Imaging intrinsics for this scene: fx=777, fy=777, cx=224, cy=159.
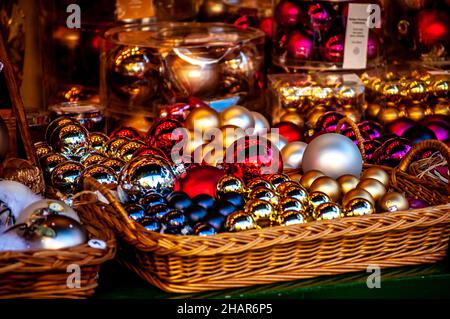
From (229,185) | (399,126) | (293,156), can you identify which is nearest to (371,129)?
(399,126)

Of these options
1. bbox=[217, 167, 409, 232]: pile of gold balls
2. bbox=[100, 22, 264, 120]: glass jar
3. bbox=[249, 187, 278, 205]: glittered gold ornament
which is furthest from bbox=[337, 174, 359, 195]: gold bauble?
bbox=[100, 22, 264, 120]: glass jar

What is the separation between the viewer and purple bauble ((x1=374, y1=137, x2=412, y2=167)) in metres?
2.00

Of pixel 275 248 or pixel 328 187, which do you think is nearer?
pixel 275 248

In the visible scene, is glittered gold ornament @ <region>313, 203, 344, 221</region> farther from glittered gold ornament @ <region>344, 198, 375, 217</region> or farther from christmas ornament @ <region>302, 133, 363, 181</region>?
christmas ornament @ <region>302, 133, 363, 181</region>

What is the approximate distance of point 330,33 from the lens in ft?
8.36

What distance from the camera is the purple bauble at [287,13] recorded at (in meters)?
2.58

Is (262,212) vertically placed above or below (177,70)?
below

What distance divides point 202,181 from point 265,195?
17 cm

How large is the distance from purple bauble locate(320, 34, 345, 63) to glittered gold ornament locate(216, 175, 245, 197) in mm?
1025

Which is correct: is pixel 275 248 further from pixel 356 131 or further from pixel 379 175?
pixel 356 131

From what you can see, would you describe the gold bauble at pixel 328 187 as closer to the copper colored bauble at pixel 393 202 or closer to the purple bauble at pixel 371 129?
the copper colored bauble at pixel 393 202

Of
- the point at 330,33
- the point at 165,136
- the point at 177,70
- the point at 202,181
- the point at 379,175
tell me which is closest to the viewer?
the point at 202,181

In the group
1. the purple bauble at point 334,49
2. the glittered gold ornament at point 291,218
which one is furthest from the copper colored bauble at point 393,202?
the purple bauble at point 334,49

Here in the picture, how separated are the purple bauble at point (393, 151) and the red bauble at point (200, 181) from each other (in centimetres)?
50
